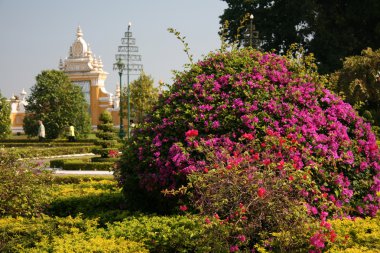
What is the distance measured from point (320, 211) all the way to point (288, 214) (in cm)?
96

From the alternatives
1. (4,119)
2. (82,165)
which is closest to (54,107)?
(4,119)

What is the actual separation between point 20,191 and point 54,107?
3015 centimetres

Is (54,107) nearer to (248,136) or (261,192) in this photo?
(248,136)

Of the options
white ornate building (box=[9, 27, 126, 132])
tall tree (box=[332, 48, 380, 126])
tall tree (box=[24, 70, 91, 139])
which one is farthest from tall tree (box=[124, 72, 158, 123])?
tall tree (box=[332, 48, 380, 126])

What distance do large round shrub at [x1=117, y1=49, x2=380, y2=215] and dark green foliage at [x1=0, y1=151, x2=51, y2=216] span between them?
50.9 inches

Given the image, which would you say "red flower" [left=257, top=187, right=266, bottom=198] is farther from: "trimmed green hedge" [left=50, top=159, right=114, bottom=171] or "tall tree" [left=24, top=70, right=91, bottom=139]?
"tall tree" [left=24, top=70, right=91, bottom=139]

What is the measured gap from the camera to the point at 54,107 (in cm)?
3747

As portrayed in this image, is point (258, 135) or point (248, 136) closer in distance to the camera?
point (248, 136)

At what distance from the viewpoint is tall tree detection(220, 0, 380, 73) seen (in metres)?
32.1

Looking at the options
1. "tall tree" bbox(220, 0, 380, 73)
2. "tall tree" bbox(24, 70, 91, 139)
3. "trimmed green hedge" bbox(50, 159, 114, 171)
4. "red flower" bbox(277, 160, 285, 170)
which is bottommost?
"trimmed green hedge" bbox(50, 159, 114, 171)

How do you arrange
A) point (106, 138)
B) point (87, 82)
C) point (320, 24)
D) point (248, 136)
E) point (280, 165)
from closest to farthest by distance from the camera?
point (280, 165) < point (248, 136) < point (106, 138) < point (320, 24) < point (87, 82)

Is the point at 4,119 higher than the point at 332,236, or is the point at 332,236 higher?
the point at 4,119

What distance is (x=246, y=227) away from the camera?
604 centimetres

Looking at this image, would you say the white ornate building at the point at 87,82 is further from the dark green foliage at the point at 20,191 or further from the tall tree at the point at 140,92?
the dark green foliage at the point at 20,191
